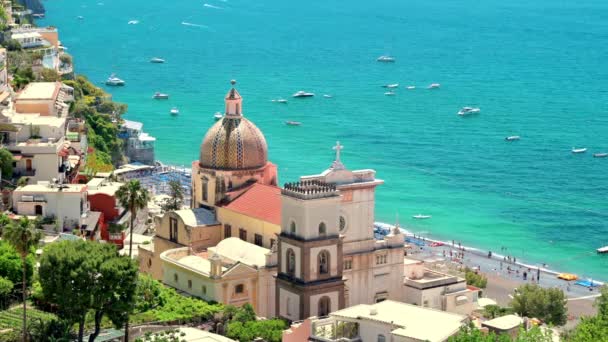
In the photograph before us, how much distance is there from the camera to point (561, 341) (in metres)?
64.7

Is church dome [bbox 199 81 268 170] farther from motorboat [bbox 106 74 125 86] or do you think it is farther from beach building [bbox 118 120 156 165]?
motorboat [bbox 106 74 125 86]

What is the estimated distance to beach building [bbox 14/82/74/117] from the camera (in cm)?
9706

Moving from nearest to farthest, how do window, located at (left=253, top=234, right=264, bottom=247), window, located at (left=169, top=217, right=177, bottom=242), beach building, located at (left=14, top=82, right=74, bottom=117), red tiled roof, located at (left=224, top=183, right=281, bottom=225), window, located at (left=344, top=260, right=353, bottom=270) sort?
window, located at (left=344, top=260, right=353, bottom=270) → red tiled roof, located at (left=224, top=183, right=281, bottom=225) → window, located at (left=253, top=234, right=264, bottom=247) → window, located at (left=169, top=217, right=177, bottom=242) → beach building, located at (left=14, top=82, right=74, bottom=117)

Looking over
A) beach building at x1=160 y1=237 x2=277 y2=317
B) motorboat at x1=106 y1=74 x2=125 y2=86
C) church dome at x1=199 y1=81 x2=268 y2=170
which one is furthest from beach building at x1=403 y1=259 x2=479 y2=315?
motorboat at x1=106 y1=74 x2=125 y2=86

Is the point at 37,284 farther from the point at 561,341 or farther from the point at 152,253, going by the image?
the point at 561,341

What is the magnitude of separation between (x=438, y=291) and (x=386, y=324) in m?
13.5

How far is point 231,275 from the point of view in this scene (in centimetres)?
7444

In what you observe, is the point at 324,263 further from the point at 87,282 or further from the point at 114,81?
the point at 114,81

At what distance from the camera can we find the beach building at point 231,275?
74312mm

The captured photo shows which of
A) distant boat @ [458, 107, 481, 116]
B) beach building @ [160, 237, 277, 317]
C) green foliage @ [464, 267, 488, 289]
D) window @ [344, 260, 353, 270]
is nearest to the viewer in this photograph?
beach building @ [160, 237, 277, 317]

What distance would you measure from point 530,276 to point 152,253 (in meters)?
31.2

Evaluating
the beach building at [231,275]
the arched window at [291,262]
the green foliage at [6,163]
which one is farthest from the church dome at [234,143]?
the green foliage at [6,163]

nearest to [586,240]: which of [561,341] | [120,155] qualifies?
[120,155]

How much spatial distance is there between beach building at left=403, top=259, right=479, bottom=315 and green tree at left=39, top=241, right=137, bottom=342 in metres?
20.0
